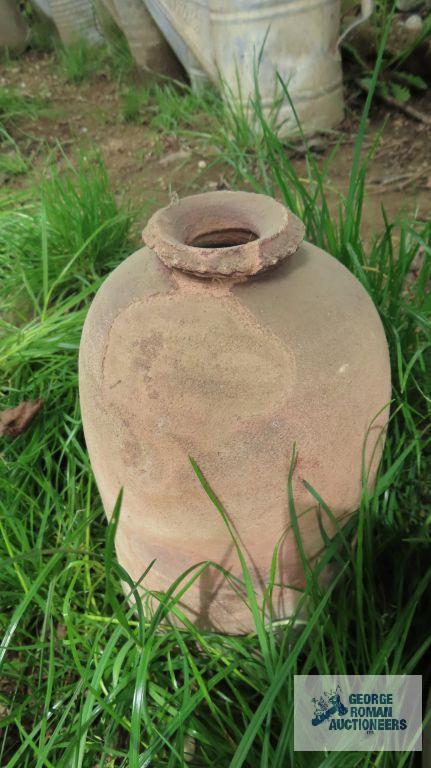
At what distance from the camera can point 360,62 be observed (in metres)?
3.69

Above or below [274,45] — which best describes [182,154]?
below

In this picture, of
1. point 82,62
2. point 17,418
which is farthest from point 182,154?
point 17,418

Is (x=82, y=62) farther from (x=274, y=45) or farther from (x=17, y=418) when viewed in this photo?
(x=17, y=418)

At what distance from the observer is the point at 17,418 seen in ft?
6.21

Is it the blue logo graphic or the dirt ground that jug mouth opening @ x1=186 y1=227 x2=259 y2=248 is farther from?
the dirt ground

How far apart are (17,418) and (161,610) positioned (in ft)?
2.98

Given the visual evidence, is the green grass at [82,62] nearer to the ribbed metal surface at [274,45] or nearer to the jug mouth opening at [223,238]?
the ribbed metal surface at [274,45]

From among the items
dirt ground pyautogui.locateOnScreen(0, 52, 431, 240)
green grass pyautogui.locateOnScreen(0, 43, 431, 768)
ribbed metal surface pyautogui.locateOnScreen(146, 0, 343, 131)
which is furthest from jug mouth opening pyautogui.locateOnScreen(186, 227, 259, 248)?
ribbed metal surface pyautogui.locateOnScreen(146, 0, 343, 131)

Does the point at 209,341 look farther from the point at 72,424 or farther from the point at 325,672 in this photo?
the point at 72,424

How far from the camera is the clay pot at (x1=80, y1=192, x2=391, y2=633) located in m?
1.10

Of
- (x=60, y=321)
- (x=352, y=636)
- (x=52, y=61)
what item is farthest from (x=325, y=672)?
(x=52, y=61)

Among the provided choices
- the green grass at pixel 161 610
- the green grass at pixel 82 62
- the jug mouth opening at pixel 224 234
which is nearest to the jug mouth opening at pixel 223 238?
the jug mouth opening at pixel 224 234

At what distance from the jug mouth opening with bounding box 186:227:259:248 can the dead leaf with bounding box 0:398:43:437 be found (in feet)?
2.80

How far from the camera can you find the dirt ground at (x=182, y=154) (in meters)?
3.11
